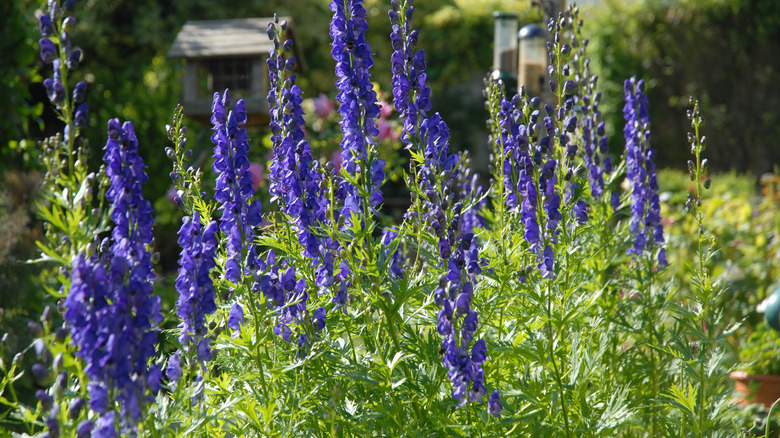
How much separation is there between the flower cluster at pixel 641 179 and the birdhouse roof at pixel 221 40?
149 inches

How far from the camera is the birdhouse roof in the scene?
6.55m

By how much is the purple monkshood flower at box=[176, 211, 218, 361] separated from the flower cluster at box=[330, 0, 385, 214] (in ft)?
1.68

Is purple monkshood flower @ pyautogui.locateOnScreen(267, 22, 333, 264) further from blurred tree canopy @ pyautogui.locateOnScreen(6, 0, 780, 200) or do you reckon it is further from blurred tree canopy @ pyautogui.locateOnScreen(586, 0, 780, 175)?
blurred tree canopy @ pyautogui.locateOnScreen(586, 0, 780, 175)

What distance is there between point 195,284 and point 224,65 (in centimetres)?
494

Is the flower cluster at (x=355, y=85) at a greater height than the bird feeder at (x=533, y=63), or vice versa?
the flower cluster at (x=355, y=85)

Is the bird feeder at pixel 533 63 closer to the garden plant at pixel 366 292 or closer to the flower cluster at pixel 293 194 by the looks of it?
the garden plant at pixel 366 292

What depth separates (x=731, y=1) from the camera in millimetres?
13531

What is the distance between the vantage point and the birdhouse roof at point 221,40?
6.55 meters

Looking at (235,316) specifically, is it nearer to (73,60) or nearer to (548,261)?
(73,60)

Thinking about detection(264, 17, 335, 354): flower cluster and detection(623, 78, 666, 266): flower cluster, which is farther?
detection(623, 78, 666, 266): flower cluster

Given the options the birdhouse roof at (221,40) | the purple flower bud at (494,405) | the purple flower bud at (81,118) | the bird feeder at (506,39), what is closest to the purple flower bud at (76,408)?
the purple flower bud at (81,118)

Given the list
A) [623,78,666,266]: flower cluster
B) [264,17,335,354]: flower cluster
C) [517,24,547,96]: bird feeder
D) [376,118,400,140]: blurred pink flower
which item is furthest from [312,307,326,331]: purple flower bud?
[517,24,547,96]: bird feeder

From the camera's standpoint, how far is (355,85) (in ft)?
8.04

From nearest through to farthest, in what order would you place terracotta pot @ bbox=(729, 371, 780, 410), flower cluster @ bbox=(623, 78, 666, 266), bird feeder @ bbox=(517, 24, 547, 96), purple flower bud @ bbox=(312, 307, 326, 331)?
purple flower bud @ bbox=(312, 307, 326, 331), flower cluster @ bbox=(623, 78, 666, 266), terracotta pot @ bbox=(729, 371, 780, 410), bird feeder @ bbox=(517, 24, 547, 96)
